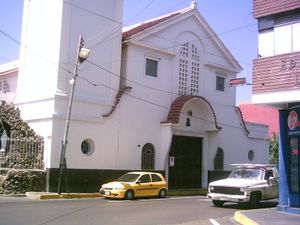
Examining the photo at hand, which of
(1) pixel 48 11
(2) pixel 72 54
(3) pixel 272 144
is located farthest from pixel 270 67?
(3) pixel 272 144

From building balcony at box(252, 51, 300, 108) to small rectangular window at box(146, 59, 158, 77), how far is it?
12.4m

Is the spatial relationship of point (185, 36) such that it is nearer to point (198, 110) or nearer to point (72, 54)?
point (198, 110)

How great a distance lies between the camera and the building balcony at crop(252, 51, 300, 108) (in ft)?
51.8

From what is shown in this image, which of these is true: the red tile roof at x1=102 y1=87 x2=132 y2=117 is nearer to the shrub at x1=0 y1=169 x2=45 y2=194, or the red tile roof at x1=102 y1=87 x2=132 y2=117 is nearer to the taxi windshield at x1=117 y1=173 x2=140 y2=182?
the taxi windshield at x1=117 y1=173 x2=140 y2=182

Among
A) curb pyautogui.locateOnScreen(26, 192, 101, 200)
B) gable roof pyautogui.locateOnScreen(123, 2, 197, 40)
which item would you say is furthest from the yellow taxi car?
gable roof pyautogui.locateOnScreen(123, 2, 197, 40)

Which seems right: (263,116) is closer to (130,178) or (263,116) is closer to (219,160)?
(219,160)

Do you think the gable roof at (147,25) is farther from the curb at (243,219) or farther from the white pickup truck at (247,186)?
the curb at (243,219)

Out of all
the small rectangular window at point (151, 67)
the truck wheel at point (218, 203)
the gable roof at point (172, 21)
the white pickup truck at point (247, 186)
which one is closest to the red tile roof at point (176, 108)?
the small rectangular window at point (151, 67)

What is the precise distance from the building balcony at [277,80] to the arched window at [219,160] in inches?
652

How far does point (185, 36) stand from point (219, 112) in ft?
19.8

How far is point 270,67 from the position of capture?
16594 mm

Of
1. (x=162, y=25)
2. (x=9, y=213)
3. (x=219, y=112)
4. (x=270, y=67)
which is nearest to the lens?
(x=9, y=213)

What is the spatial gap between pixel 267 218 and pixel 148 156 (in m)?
14.7

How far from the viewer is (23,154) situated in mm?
24094
